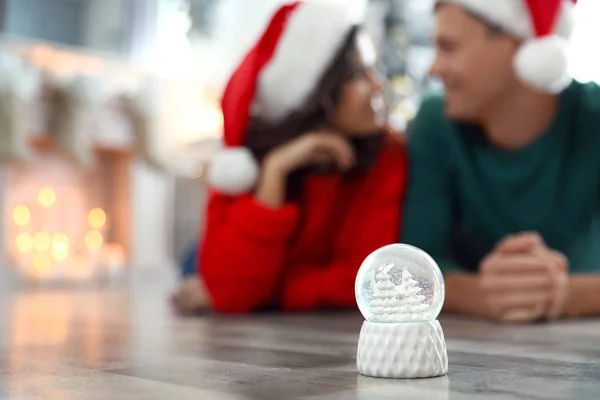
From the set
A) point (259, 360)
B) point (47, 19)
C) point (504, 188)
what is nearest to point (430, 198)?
point (504, 188)

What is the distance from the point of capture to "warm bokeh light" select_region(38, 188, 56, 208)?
3133 millimetres

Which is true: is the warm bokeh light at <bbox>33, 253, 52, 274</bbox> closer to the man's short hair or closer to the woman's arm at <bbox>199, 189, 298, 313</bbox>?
the woman's arm at <bbox>199, 189, 298, 313</bbox>

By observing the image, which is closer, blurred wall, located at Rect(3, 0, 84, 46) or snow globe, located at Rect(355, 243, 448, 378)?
snow globe, located at Rect(355, 243, 448, 378)

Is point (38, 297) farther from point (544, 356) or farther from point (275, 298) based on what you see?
point (544, 356)

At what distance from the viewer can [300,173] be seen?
64.0 inches

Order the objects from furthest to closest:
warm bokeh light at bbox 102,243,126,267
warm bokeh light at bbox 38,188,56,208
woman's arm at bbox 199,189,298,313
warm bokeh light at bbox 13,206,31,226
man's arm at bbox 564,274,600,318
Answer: warm bokeh light at bbox 102,243,126,267 → warm bokeh light at bbox 38,188,56,208 → warm bokeh light at bbox 13,206,31,226 → woman's arm at bbox 199,189,298,313 → man's arm at bbox 564,274,600,318

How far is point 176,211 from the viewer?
12.4ft

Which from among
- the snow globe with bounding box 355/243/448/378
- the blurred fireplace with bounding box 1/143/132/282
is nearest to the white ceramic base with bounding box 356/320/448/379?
the snow globe with bounding box 355/243/448/378

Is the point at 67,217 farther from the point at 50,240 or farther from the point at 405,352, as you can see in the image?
the point at 405,352

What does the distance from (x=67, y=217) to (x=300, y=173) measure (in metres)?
1.87

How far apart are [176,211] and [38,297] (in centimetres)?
151

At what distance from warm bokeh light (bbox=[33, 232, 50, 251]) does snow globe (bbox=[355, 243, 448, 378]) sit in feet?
8.36

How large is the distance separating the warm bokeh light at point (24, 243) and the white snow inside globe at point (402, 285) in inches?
98.9

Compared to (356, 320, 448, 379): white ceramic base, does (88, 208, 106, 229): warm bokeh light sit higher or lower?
higher
